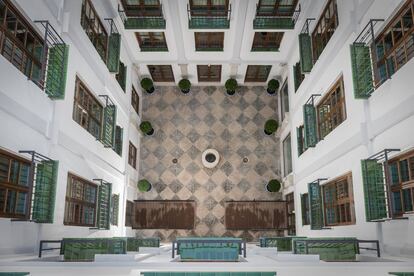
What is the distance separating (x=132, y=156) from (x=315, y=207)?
26.3 feet

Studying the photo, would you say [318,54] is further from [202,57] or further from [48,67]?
[48,67]

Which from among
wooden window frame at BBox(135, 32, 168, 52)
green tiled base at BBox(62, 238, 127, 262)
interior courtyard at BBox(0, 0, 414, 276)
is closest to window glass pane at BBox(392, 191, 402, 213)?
interior courtyard at BBox(0, 0, 414, 276)

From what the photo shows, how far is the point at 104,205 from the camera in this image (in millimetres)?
11219

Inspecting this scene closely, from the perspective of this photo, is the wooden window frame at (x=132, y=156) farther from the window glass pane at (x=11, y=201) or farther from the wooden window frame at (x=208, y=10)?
the window glass pane at (x=11, y=201)

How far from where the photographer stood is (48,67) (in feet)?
25.6

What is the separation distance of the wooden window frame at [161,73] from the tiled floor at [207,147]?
0.58 metres

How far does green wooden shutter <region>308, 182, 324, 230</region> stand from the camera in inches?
409

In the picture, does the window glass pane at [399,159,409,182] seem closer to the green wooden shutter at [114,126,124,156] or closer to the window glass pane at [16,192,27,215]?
the window glass pane at [16,192,27,215]

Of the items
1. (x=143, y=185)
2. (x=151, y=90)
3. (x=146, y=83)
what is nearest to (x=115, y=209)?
(x=143, y=185)

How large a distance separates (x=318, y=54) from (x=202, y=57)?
5.45m

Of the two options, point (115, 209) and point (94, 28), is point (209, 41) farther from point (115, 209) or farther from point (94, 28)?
point (115, 209)

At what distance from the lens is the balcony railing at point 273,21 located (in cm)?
1284

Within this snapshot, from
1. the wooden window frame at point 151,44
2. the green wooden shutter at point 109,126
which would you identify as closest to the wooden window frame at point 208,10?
the wooden window frame at point 151,44

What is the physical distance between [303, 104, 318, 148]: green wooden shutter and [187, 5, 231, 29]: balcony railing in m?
3.98
